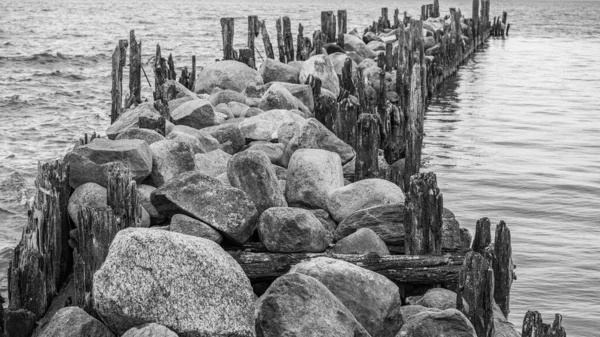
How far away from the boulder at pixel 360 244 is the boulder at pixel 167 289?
2.01 metres

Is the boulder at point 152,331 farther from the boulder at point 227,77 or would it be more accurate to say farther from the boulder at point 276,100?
the boulder at point 227,77

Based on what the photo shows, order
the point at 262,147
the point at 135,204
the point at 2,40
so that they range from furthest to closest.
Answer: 1. the point at 2,40
2. the point at 262,147
3. the point at 135,204

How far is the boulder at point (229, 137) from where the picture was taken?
43.1 ft

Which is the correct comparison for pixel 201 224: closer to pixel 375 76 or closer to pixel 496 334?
pixel 496 334

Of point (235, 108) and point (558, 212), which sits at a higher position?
point (235, 108)

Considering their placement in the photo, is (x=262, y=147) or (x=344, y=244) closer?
(x=344, y=244)

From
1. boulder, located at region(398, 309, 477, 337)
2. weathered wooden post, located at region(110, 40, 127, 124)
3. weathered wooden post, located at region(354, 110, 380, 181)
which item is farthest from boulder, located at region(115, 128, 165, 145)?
weathered wooden post, located at region(110, 40, 127, 124)

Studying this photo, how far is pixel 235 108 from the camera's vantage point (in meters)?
15.8

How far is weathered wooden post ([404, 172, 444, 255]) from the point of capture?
9.25m

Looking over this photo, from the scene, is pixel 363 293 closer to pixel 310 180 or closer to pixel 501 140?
pixel 310 180

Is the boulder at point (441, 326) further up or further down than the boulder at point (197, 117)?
further down

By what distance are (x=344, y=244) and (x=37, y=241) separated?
123 inches

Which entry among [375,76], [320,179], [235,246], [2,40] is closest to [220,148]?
[320,179]

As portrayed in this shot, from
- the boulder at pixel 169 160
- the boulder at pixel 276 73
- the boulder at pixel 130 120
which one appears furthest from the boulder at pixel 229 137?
the boulder at pixel 276 73
